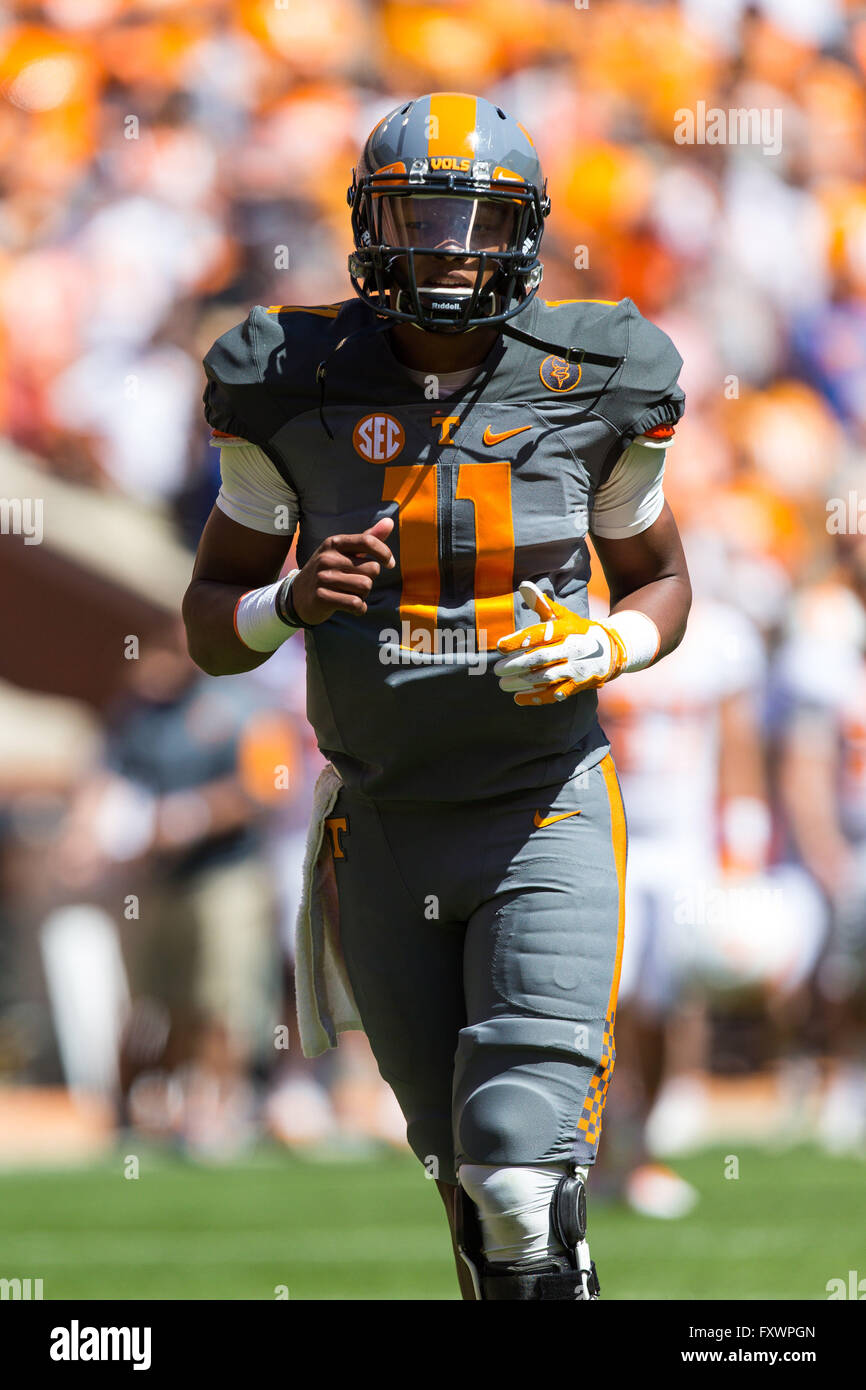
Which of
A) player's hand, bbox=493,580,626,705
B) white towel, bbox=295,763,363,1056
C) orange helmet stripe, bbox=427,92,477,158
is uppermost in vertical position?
orange helmet stripe, bbox=427,92,477,158

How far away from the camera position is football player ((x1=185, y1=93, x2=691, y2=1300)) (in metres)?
2.68

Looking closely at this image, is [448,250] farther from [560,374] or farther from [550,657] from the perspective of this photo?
[550,657]

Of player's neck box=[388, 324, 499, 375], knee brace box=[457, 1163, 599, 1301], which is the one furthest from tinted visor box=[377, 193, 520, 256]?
knee brace box=[457, 1163, 599, 1301]

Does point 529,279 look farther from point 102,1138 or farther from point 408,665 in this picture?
point 102,1138

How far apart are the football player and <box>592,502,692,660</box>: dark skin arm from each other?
18 millimetres

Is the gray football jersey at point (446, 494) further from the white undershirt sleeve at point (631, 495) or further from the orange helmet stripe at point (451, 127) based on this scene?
the orange helmet stripe at point (451, 127)

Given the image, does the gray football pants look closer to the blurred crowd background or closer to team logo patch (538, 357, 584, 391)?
team logo patch (538, 357, 584, 391)

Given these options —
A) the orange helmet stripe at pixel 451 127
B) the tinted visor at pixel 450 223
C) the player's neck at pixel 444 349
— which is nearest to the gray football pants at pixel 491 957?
the player's neck at pixel 444 349

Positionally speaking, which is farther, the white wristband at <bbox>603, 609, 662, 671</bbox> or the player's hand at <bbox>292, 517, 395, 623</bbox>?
the white wristband at <bbox>603, 609, 662, 671</bbox>

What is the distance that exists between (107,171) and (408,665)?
231 inches

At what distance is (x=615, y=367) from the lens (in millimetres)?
2840

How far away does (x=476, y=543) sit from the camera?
2.75 m
